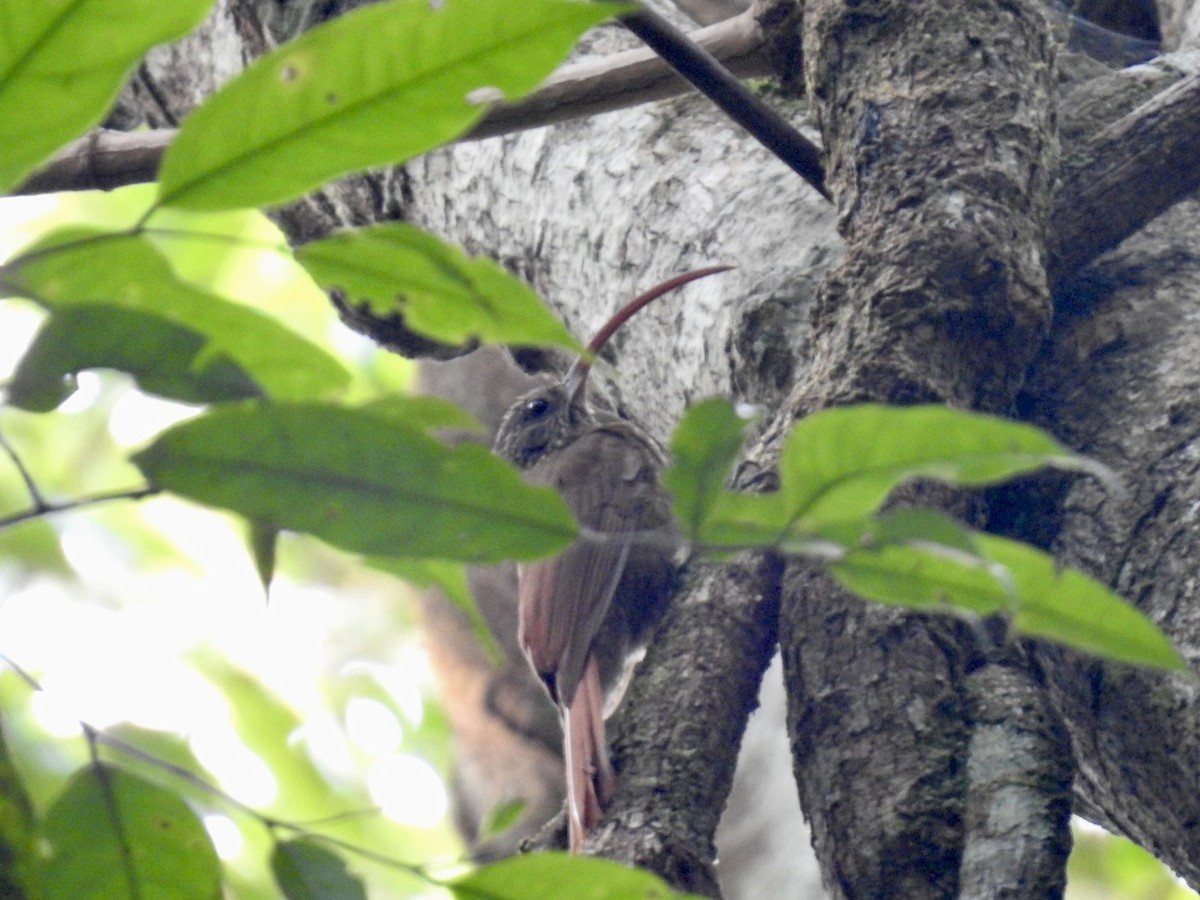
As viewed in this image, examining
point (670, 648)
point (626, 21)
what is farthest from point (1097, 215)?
point (670, 648)

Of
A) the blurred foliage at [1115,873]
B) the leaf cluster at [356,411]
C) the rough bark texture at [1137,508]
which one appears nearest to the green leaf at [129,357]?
the leaf cluster at [356,411]

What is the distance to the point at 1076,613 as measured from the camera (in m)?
0.67

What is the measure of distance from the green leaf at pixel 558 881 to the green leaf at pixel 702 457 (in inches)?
7.8

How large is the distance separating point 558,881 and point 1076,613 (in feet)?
1.06

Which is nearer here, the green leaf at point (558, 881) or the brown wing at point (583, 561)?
the green leaf at point (558, 881)

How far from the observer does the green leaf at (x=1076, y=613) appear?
0.66 metres

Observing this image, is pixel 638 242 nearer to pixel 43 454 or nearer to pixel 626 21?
pixel 626 21

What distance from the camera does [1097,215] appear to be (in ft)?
5.57

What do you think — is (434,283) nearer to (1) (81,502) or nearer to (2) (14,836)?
(1) (81,502)

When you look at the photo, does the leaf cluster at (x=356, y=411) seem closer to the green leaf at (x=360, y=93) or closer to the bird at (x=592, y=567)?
the green leaf at (x=360, y=93)

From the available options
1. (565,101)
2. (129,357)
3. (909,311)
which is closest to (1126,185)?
(909,311)

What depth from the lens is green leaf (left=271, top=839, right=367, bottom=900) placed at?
770 millimetres

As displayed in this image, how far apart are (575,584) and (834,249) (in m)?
1.26

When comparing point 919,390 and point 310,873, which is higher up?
point 310,873
